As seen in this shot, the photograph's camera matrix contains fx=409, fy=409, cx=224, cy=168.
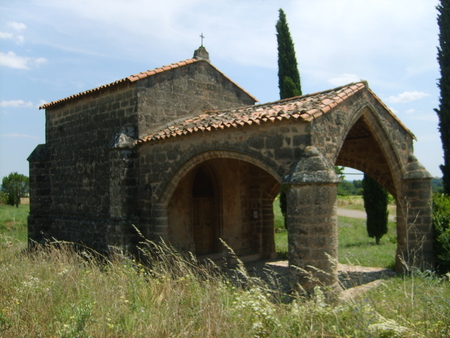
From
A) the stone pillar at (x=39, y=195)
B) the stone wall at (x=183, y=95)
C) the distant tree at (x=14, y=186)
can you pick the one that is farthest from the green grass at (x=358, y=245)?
the distant tree at (x=14, y=186)

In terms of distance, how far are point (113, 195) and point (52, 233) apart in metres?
4.20

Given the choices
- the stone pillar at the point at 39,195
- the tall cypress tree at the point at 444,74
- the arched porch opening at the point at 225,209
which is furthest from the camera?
the tall cypress tree at the point at 444,74

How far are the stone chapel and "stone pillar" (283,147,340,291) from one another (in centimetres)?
2

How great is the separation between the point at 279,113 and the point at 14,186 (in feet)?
80.5

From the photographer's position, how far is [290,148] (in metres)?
7.29

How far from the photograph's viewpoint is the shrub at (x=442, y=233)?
904 cm

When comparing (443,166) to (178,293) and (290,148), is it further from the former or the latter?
(178,293)

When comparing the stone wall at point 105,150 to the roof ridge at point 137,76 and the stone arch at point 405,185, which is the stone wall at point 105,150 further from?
the stone arch at point 405,185

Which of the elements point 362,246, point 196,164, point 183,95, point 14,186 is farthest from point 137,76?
point 14,186

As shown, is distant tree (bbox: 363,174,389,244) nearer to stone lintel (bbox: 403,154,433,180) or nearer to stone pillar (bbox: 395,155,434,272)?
stone lintel (bbox: 403,154,433,180)

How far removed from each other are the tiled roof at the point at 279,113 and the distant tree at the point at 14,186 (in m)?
19.8

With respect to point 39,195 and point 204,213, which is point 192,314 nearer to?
point 204,213

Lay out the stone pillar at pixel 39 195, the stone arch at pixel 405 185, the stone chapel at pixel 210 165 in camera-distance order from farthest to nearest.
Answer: the stone pillar at pixel 39 195
the stone arch at pixel 405 185
the stone chapel at pixel 210 165

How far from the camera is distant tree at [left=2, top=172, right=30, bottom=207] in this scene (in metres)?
26.0
